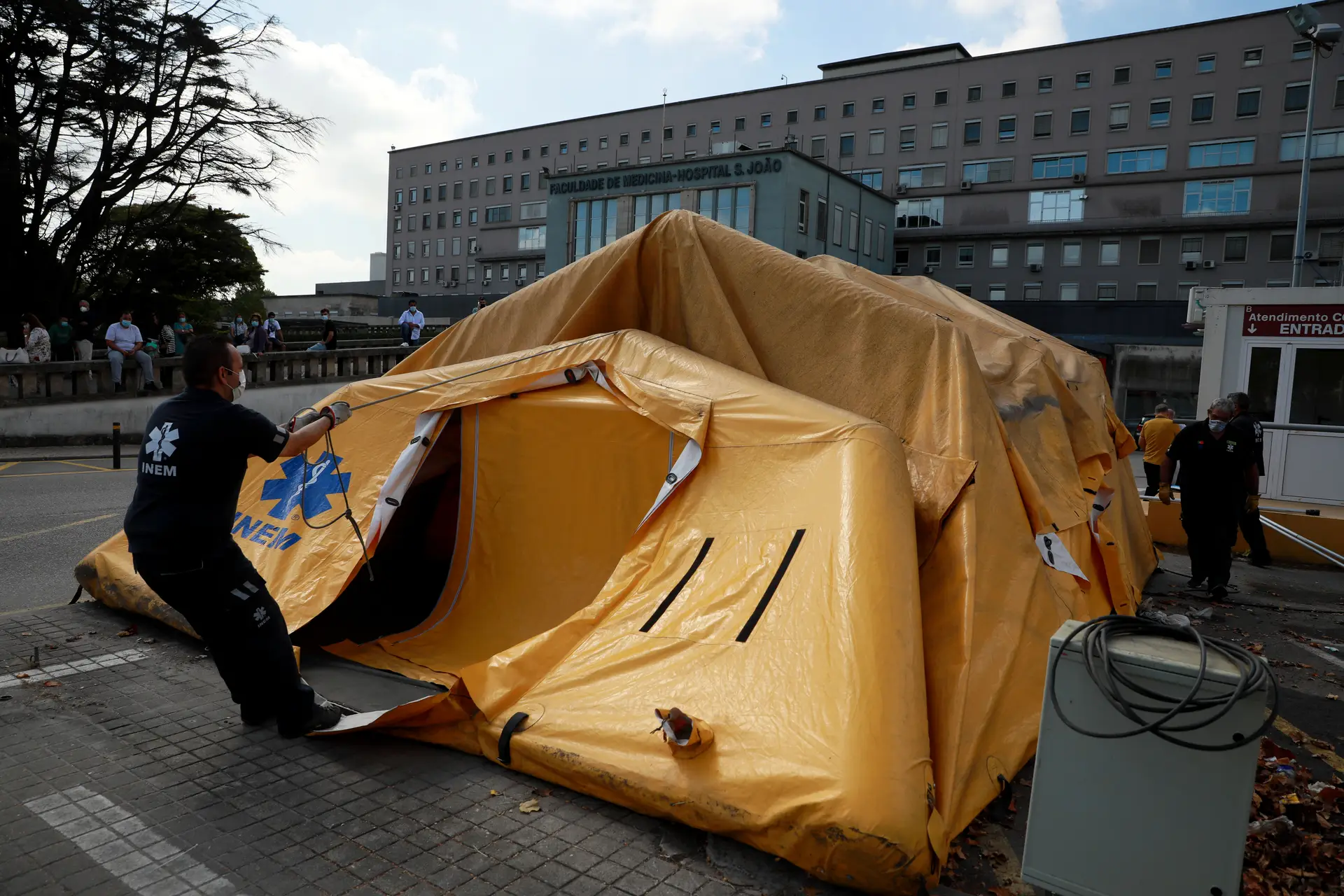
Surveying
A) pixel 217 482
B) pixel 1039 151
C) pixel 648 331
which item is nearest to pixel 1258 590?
pixel 648 331

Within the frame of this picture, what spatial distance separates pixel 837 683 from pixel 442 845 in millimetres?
1630

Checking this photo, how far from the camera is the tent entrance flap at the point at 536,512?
5.19m

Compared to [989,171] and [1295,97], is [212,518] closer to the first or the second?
[989,171]

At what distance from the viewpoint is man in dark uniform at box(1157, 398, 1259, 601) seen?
8.25 meters

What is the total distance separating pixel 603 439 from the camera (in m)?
5.22

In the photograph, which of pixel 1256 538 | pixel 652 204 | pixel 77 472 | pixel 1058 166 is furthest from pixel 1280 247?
pixel 77 472

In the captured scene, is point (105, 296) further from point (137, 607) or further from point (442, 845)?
point (442, 845)

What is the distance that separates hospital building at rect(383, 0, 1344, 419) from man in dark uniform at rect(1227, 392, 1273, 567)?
96.7 feet

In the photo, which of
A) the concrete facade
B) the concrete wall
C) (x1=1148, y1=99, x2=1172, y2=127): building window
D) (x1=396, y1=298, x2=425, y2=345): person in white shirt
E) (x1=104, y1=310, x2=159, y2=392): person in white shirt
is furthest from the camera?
(x1=1148, y1=99, x2=1172, y2=127): building window

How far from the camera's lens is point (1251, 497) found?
9.23 m

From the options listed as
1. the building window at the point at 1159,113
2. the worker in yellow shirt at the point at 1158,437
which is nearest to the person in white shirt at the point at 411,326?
the worker in yellow shirt at the point at 1158,437

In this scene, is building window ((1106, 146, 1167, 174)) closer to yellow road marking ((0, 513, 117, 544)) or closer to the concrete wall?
the concrete wall

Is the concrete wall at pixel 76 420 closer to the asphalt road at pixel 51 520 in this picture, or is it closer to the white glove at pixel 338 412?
the asphalt road at pixel 51 520

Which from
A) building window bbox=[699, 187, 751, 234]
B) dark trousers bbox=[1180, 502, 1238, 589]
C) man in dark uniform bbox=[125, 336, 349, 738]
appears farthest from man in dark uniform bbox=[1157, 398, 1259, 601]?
building window bbox=[699, 187, 751, 234]
